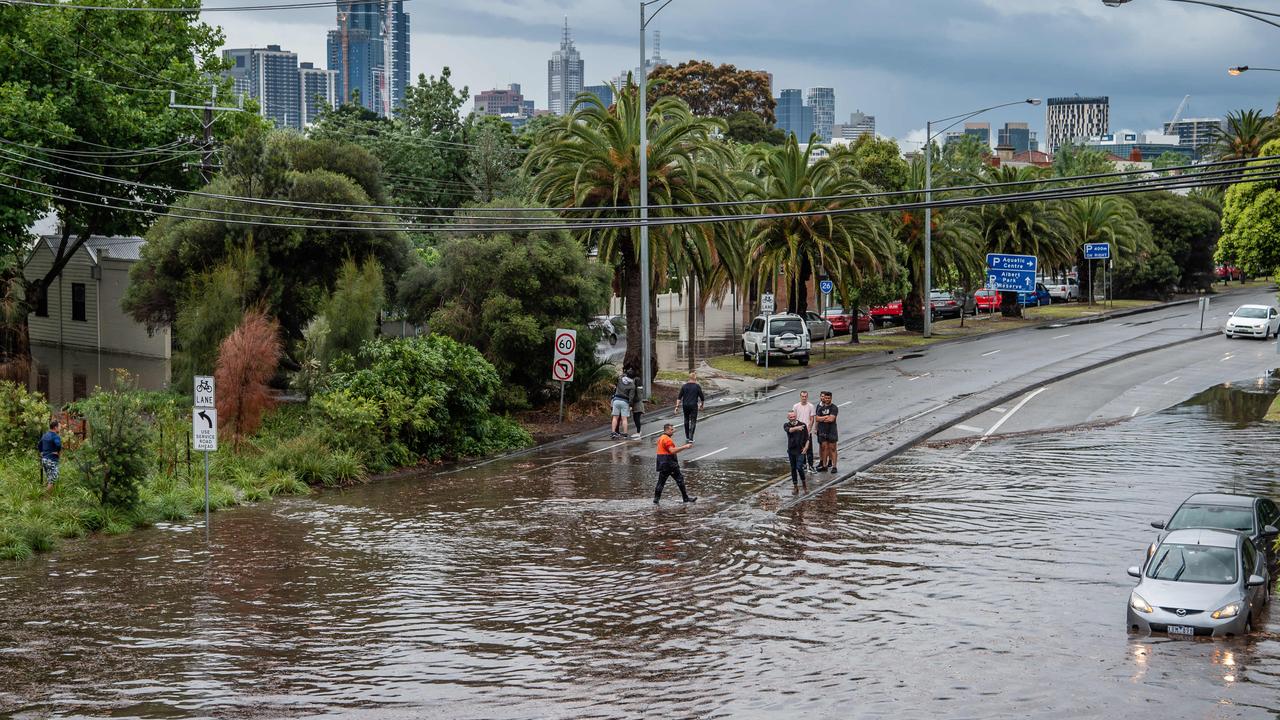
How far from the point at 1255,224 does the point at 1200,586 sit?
1013 inches

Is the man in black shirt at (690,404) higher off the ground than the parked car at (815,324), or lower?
lower

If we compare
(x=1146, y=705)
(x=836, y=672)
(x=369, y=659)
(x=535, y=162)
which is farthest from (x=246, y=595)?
(x=535, y=162)

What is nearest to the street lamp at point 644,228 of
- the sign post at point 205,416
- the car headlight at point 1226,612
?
the sign post at point 205,416

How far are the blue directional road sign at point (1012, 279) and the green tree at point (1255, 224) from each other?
23.9 metres

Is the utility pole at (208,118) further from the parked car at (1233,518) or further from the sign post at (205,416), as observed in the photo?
the parked car at (1233,518)

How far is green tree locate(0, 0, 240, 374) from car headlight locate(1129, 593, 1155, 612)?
3474 centimetres

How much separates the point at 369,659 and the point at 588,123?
2722cm

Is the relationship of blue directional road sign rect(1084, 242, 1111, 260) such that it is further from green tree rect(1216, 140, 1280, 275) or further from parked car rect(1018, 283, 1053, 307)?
green tree rect(1216, 140, 1280, 275)

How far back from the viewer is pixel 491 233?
1432 inches

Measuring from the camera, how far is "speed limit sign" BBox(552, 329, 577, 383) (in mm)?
34281

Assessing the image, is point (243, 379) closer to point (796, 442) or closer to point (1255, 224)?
point (796, 442)

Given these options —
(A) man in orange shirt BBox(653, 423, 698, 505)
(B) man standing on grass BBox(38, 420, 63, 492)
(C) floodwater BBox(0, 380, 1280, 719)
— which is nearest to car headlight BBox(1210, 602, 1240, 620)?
(C) floodwater BBox(0, 380, 1280, 719)

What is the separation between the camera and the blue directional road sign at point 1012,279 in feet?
212

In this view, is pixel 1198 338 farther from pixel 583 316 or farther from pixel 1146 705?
pixel 1146 705
